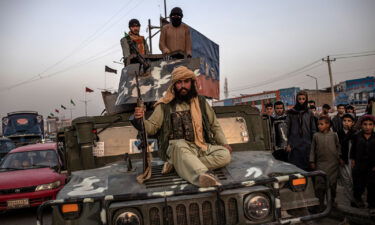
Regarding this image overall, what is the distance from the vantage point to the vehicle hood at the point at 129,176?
98.0 inches

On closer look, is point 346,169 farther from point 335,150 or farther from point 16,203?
point 16,203

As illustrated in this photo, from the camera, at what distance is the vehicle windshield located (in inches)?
255

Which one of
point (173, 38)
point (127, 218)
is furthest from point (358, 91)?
point (127, 218)

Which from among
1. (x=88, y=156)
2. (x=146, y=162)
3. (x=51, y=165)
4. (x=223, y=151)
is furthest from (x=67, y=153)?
(x=51, y=165)

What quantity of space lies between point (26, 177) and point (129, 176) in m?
3.95

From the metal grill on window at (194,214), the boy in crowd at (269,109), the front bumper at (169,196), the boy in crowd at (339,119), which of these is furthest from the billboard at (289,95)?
the metal grill on window at (194,214)

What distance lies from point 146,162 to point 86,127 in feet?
4.20

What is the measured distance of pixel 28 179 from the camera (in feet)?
18.6

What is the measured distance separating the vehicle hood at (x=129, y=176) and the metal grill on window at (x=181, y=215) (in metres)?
0.20

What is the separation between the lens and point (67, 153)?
12.2 feet

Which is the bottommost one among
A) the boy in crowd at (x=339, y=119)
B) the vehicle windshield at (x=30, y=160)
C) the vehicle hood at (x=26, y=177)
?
the vehicle hood at (x=26, y=177)

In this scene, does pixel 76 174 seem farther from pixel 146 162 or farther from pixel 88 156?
pixel 146 162

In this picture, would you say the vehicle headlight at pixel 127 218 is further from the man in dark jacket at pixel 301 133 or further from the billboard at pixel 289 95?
the billboard at pixel 289 95

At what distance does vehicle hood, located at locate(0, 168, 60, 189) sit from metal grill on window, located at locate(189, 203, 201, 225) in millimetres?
4299
